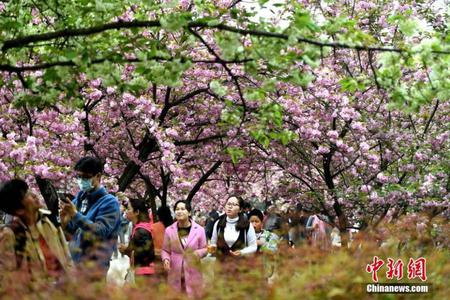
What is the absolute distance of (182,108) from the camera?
1738cm

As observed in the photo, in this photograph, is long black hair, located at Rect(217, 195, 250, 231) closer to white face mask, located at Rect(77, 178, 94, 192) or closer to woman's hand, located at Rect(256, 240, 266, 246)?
woman's hand, located at Rect(256, 240, 266, 246)

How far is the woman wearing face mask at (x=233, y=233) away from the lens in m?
9.93

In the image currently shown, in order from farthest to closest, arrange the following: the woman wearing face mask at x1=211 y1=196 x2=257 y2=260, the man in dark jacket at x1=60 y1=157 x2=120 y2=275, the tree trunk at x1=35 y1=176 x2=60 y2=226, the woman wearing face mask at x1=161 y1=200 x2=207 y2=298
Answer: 1. the tree trunk at x1=35 y1=176 x2=60 y2=226
2. the woman wearing face mask at x1=211 y1=196 x2=257 y2=260
3. the woman wearing face mask at x1=161 y1=200 x2=207 y2=298
4. the man in dark jacket at x1=60 y1=157 x2=120 y2=275

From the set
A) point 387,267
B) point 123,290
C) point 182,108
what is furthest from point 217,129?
point 123,290

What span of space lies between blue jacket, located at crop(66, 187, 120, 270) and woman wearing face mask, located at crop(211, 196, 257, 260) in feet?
8.77

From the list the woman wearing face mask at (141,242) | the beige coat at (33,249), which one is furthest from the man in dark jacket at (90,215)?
the woman wearing face mask at (141,242)

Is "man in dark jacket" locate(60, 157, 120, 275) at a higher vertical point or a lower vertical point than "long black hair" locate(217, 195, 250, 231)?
lower

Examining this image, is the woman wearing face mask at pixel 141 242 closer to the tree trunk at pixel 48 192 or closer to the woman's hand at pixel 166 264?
the woman's hand at pixel 166 264

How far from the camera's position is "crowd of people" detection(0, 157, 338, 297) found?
6004 mm

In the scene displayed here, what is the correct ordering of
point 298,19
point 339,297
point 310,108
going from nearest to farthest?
point 339,297 < point 298,19 < point 310,108

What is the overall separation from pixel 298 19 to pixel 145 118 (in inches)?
383

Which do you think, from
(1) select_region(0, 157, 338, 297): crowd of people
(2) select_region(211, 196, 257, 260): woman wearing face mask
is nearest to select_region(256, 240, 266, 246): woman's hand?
(1) select_region(0, 157, 338, 297): crowd of people

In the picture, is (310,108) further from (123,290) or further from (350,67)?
(123,290)

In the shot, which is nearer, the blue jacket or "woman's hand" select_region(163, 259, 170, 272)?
the blue jacket
